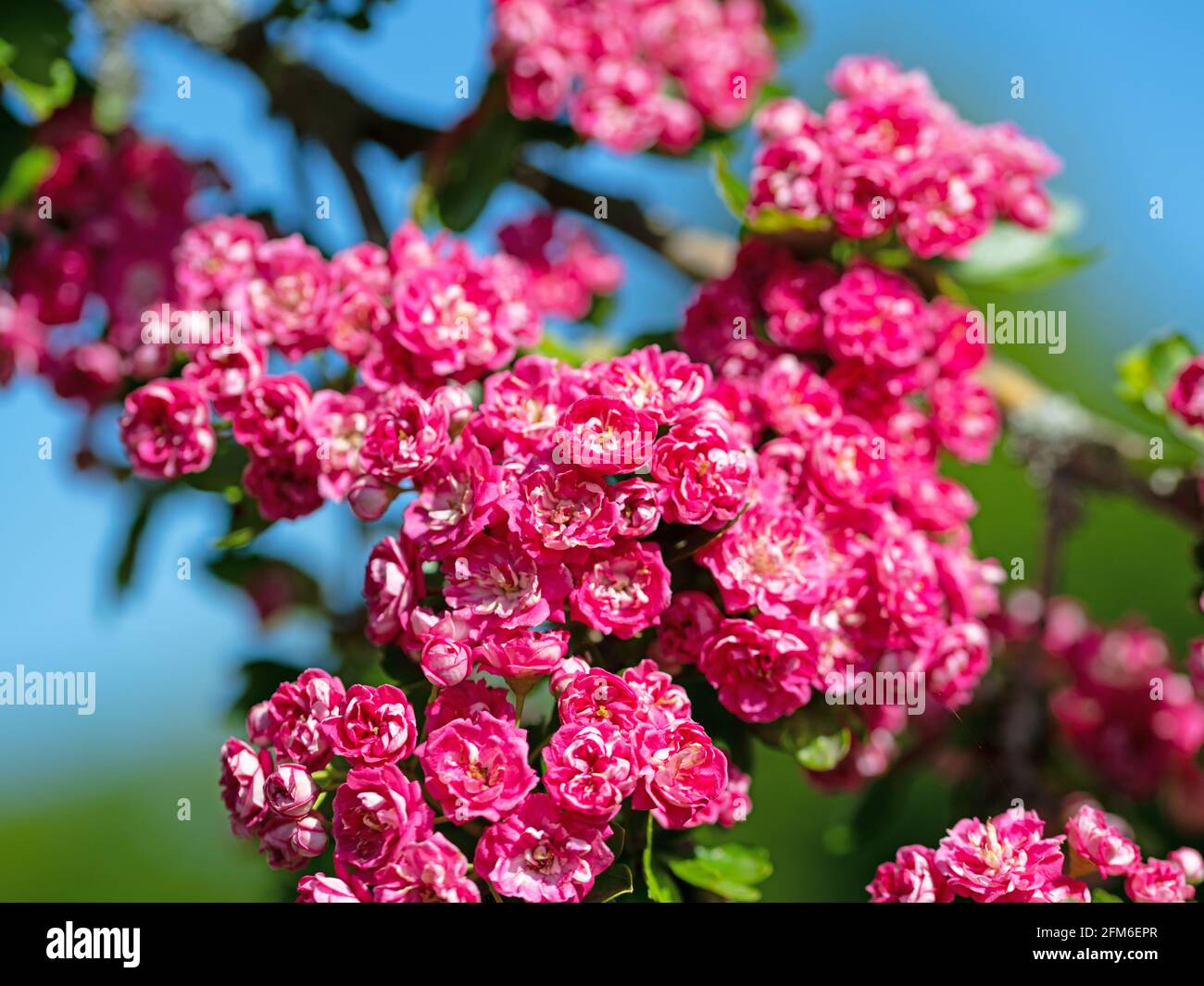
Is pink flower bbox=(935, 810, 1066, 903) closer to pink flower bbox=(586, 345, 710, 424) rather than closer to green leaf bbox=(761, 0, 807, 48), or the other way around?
pink flower bbox=(586, 345, 710, 424)

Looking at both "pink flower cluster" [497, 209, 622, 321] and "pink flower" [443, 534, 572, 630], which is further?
"pink flower cluster" [497, 209, 622, 321]

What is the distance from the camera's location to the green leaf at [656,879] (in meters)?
1.39

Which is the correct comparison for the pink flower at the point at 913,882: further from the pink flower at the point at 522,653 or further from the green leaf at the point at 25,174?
the green leaf at the point at 25,174

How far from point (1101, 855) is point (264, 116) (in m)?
2.06

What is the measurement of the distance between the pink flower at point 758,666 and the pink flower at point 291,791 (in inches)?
18.8

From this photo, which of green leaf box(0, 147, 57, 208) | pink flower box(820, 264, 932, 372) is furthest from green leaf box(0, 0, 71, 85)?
pink flower box(820, 264, 932, 372)

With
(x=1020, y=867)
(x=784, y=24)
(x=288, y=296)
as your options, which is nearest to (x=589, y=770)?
(x=1020, y=867)

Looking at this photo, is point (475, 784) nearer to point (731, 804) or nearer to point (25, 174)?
point (731, 804)

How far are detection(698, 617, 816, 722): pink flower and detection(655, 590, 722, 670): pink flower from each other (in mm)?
14

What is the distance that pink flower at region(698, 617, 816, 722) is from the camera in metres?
1.42

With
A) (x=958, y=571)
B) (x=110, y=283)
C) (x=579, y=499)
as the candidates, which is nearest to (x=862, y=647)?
(x=958, y=571)

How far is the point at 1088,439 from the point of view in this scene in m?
2.32

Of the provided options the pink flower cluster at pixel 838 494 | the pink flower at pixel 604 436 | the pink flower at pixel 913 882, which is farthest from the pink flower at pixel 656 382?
the pink flower at pixel 913 882

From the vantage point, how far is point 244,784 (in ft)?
4.48
